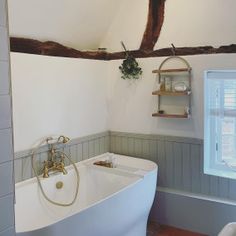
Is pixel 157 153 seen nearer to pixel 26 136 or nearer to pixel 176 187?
pixel 176 187

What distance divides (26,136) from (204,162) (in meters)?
1.76

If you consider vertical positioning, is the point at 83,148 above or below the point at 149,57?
below

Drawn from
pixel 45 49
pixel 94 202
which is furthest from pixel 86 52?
pixel 94 202

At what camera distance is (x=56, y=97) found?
3066 mm

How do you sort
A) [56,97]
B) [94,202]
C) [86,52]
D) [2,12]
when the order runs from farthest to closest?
[86,52] → [56,97] → [94,202] → [2,12]

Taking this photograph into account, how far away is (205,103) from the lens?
3.17 metres

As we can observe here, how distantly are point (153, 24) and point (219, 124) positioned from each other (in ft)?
4.13

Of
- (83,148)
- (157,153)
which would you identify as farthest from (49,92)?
(157,153)

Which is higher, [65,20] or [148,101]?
[65,20]

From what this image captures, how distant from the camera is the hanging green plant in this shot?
347cm

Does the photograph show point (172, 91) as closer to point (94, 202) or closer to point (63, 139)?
point (63, 139)

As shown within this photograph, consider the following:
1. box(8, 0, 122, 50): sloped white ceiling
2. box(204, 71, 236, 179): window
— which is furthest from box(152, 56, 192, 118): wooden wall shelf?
box(8, 0, 122, 50): sloped white ceiling

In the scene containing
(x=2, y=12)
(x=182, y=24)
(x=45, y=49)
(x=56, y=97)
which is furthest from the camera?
(x=182, y=24)

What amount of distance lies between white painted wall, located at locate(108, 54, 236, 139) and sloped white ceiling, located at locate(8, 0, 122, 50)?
441mm
